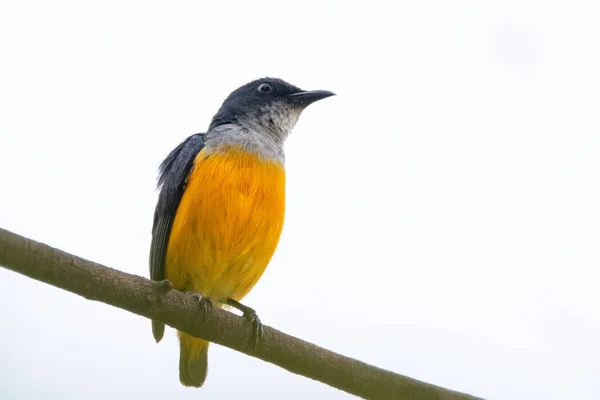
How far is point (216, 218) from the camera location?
17.6 ft

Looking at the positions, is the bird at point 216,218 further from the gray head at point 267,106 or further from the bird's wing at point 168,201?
the gray head at point 267,106

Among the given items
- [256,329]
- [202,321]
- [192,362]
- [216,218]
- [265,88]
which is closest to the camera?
[202,321]

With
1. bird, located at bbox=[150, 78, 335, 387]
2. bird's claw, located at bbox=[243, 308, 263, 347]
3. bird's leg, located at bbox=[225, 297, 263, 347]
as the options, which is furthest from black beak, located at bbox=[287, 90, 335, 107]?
bird's claw, located at bbox=[243, 308, 263, 347]

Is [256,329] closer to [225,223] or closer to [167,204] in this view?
[225,223]

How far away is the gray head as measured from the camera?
21.5ft

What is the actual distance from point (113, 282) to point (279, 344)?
43.3 inches

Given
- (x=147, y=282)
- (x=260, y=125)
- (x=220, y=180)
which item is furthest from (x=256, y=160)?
(x=147, y=282)

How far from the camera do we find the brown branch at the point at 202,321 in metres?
3.64

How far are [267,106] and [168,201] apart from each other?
1449mm

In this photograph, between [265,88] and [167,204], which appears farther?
[265,88]

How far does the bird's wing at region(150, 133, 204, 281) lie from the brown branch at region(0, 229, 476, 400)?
3.90 feet

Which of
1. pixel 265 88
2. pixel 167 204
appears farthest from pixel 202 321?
pixel 265 88

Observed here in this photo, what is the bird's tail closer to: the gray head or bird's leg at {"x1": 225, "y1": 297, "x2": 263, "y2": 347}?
bird's leg at {"x1": 225, "y1": 297, "x2": 263, "y2": 347}

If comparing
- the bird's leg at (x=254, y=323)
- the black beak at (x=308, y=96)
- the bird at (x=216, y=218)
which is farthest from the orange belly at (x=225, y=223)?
the black beak at (x=308, y=96)
